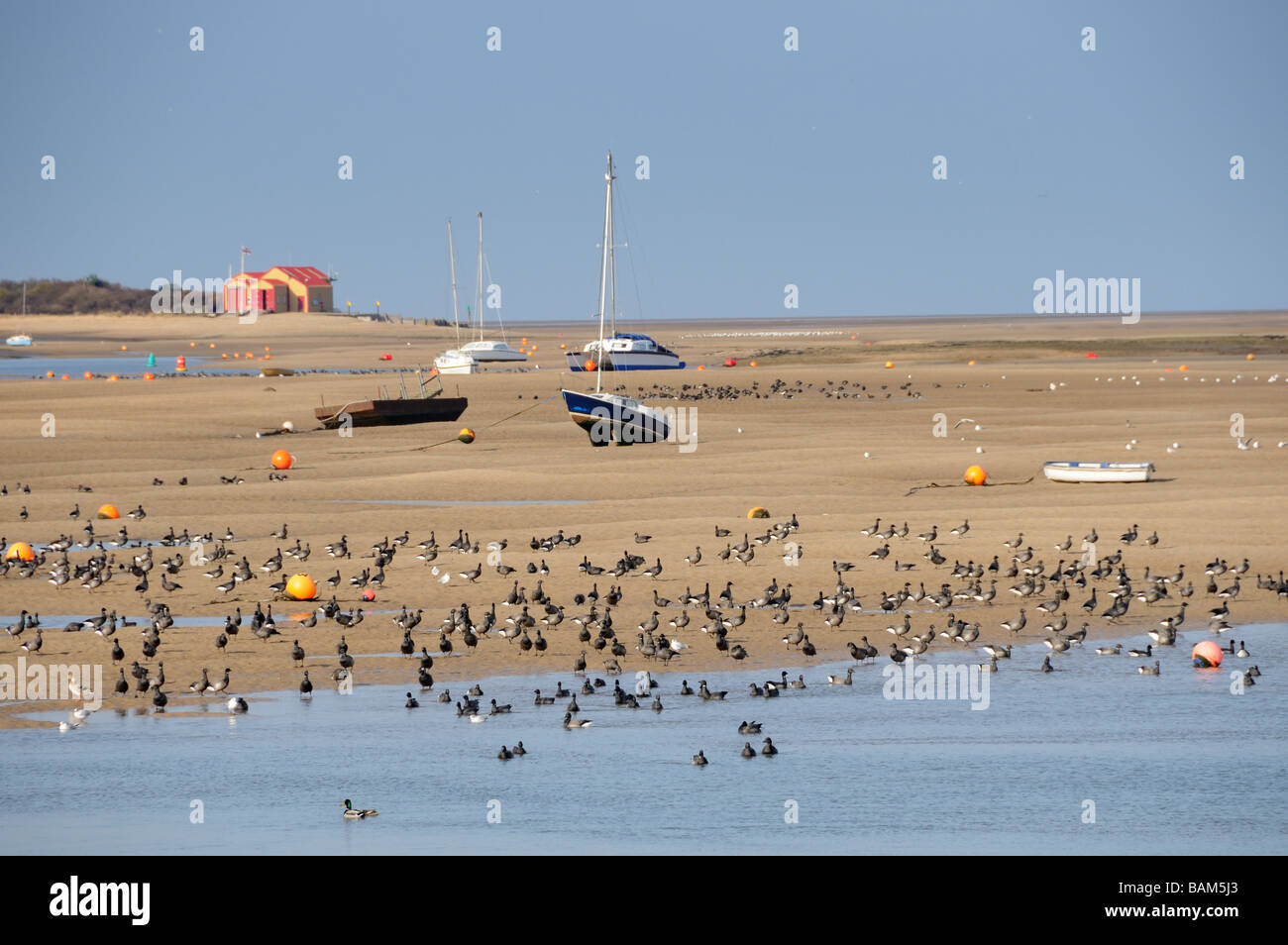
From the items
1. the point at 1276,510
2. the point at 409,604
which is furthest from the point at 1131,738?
the point at 1276,510

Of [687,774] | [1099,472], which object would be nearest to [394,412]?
[1099,472]

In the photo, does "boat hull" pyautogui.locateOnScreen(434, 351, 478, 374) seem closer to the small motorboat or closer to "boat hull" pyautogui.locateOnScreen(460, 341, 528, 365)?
the small motorboat

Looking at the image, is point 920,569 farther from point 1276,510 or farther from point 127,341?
point 127,341

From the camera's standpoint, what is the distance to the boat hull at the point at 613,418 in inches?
1938

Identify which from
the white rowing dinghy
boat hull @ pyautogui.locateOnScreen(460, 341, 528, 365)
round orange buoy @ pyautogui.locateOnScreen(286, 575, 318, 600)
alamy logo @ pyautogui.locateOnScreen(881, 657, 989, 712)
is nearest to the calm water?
alamy logo @ pyautogui.locateOnScreen(881, 657, 989, 712)

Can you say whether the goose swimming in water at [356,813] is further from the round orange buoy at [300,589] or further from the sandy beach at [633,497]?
the round orange buoy at [300,589]

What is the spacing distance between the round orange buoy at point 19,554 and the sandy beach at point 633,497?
44 centimetres

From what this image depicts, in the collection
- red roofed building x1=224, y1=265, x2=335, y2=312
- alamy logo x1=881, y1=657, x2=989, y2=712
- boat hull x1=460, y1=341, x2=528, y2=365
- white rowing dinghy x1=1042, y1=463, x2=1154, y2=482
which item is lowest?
alamy logo x1=881, y1=657, x2=989, y2=712

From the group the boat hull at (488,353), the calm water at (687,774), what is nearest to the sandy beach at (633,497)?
the calm water at (687,774)
